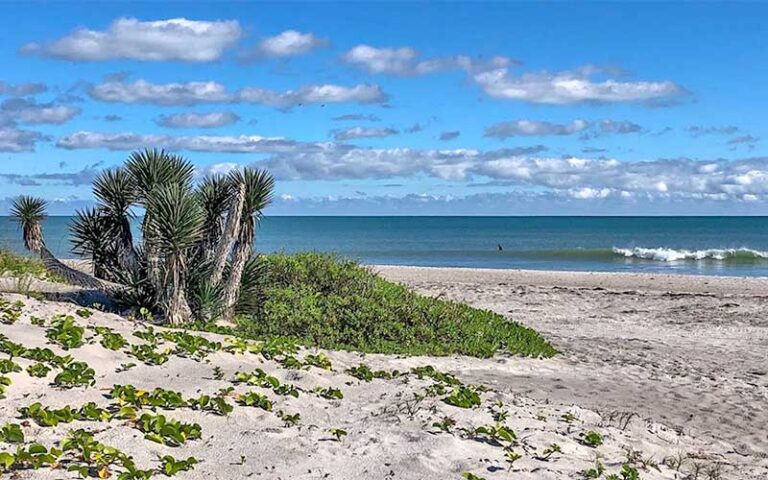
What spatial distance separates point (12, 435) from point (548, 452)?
388cm

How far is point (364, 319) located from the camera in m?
12.5

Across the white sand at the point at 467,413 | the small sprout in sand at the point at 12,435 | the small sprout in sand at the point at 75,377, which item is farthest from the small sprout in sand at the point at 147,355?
the small sprout in sand at the point at 12,435

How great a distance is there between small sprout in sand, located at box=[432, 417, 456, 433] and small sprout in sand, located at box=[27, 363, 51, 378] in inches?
125

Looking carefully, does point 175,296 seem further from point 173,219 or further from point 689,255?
point 689,255

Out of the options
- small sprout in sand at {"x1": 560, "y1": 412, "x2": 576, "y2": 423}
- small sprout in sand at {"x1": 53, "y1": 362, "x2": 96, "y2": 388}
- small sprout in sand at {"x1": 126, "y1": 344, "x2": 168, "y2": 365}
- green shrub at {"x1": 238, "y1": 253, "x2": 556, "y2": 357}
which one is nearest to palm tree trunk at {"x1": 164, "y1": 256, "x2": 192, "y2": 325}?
green shrub at {"x1": 238, "y1": 253, "x2": 556, "y2": 357}

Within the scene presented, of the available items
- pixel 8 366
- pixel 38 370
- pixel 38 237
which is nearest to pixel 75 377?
pixel 38 370

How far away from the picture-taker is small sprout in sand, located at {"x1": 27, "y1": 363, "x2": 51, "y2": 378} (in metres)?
6.93

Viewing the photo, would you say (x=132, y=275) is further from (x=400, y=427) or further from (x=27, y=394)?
(x=400, y=427)

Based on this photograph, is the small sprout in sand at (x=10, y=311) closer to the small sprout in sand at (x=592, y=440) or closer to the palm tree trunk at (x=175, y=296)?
the palm tree trunk at (x=175, y=296)

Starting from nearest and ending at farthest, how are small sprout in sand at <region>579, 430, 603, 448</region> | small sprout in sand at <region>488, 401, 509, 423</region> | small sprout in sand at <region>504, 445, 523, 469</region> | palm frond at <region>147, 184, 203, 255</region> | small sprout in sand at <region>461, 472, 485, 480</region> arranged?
small sprout in sand at <region>461, 472, 485, 480</region>
small sprout in sand at <region>504, 445, 523, 469</region>
small sprout in sand at <region>579, 430, 603, 448</region>
small sprout in sand at <region>488, 401, 509, 423</region>
palm frond at <region>147, 184, 203, 255</region>

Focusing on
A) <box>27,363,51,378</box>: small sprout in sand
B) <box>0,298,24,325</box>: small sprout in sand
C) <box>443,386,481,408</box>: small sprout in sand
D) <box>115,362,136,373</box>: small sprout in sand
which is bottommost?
<box>443,386,481,408</box>: small sprout in sand

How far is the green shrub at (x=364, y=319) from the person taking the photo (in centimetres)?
1181

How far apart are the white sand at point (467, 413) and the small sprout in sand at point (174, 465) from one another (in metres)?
0.07

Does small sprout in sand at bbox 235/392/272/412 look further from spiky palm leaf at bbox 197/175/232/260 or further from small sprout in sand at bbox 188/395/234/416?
spiky palm leaf at bbox 197/175/232/260
